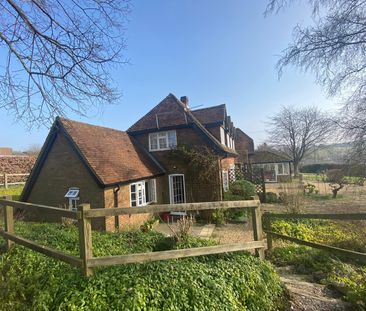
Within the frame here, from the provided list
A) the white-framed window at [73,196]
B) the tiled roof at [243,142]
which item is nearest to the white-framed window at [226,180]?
the white-framed window at [73,196]

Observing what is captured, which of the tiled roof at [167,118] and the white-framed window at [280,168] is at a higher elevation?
the tiled roof at [167,118]

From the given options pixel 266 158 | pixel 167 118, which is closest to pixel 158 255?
pixel 167 118

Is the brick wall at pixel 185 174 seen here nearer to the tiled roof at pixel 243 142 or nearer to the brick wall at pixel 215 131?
the brick wall at pixel 215 131

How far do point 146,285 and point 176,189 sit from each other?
12.8m

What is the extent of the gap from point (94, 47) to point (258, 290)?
6.05m

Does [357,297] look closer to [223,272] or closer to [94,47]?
[223,272]

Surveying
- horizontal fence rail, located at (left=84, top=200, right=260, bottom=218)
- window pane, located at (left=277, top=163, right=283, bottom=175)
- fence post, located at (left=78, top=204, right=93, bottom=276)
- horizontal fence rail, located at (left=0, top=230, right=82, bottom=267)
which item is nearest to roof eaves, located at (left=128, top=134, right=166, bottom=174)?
horizontal fence rail, located at (left=0, top=230, right=82, bottom=267)

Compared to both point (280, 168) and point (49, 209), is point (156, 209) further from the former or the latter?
point (280, 168)

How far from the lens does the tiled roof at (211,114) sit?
17.3 meters

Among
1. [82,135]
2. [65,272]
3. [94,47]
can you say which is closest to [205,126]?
[82,135]

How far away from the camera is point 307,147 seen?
46.6 m

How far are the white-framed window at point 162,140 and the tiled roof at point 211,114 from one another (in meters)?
2.50

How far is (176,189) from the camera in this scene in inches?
635

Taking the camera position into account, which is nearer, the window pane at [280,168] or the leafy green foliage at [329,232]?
the leafy green foliage at [329,232]
